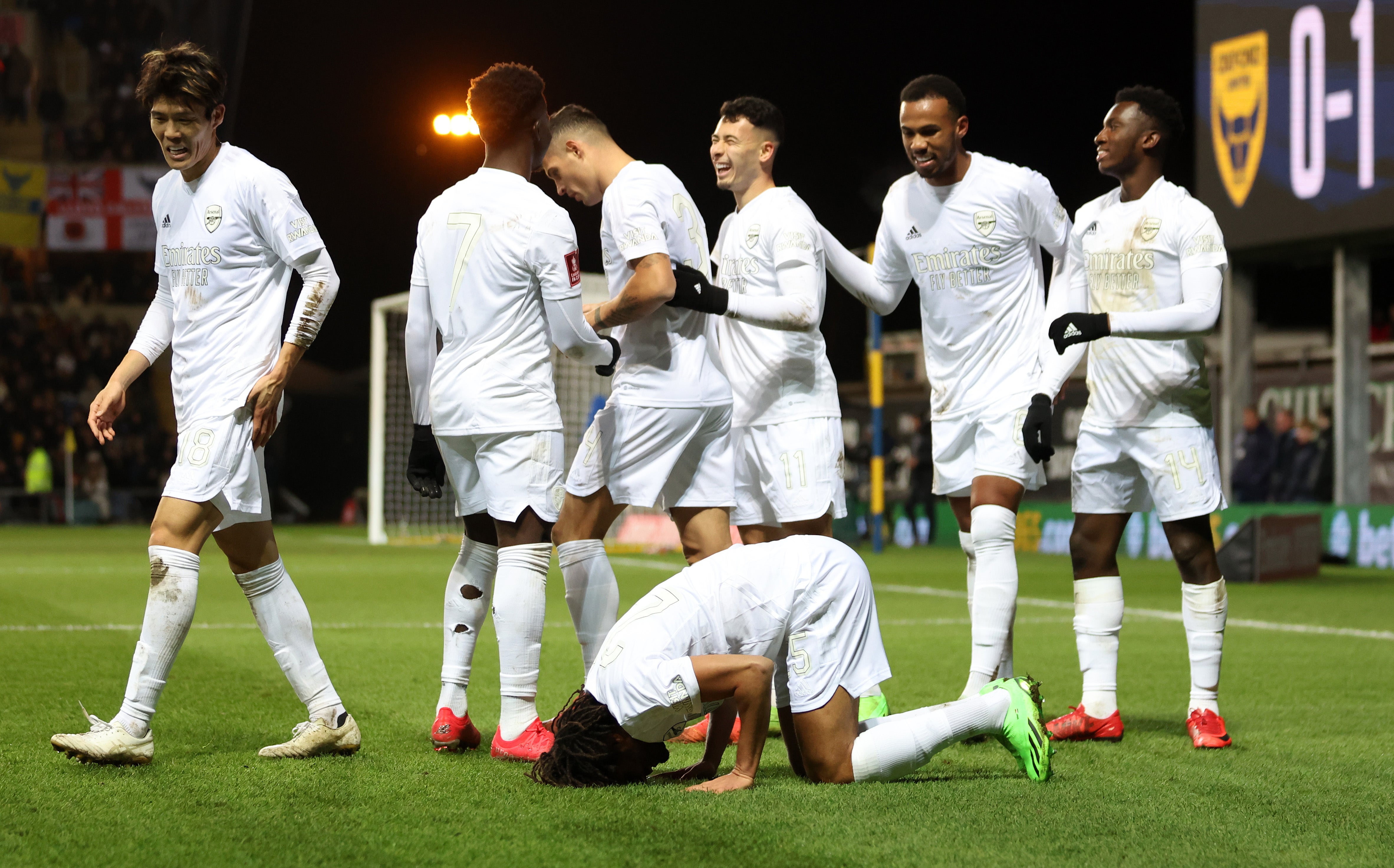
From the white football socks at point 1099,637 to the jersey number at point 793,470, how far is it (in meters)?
1.04

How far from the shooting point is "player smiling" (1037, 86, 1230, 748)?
485 cm

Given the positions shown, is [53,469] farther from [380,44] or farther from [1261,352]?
[1261,352]

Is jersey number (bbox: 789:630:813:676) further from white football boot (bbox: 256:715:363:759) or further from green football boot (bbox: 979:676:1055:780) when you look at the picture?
white football boot (bbox: 256:715:363:759)

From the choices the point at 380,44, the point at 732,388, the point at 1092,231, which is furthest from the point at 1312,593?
the point at 380,44

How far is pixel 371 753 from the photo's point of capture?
14.2 feet

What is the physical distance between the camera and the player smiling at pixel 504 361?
165 inches

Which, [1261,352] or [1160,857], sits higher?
[1261,352]

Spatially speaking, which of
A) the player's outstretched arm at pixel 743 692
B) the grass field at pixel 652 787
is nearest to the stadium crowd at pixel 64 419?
the grass field at pixel 652 787

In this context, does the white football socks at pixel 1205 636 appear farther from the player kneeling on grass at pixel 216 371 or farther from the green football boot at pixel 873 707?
the player kneeling on grass at pixel 216 371

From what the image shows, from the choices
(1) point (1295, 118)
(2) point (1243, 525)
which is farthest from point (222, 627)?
(1) point (1295, 118)

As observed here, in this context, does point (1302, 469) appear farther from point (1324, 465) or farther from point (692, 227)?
point (692, 227)

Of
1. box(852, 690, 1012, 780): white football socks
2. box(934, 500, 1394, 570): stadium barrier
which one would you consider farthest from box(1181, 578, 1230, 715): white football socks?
box(934, 500, 1394, 570): stadium barrier

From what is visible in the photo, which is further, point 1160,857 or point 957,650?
point 957,650

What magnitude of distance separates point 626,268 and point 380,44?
2385 cm
